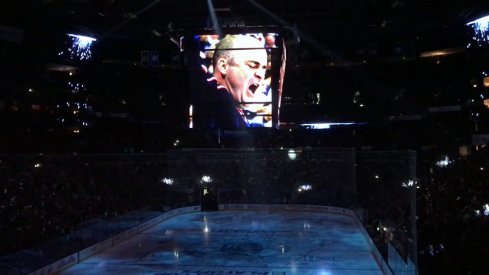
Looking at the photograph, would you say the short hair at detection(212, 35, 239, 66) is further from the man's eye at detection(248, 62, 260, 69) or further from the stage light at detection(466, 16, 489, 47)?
the stage light at detection(466, 16, 489, 47)

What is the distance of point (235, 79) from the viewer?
44.3 ft

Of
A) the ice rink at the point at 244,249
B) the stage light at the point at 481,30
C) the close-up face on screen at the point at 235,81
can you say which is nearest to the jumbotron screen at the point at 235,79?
the close-up face on screen at the point at 235,81

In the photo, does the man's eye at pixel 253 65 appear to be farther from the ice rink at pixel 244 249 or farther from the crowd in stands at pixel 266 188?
the ice rink at pixel 244 249

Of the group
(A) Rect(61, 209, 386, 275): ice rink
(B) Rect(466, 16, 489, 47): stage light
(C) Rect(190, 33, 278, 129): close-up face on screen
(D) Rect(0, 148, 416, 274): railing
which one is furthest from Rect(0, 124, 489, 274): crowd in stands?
(B) Rect(466, 16, 489, 47): stage light

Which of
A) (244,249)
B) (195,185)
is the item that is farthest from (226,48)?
(195,185)

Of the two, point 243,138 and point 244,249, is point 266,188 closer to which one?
point 243,138

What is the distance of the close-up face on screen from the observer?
43.2 ft

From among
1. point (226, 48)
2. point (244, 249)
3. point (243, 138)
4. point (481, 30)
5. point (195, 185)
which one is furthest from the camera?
point (243, 138)

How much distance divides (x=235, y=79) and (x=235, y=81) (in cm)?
6

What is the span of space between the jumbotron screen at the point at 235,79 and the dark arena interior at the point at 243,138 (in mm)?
38

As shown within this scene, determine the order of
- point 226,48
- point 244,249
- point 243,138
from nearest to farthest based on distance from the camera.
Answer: point 226,48 < point 244,249 < point 243,138

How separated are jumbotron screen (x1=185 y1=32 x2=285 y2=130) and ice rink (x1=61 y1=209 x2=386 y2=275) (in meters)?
3.40

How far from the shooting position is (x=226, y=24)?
13.9m

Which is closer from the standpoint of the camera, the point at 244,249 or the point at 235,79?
the point at 235,79
